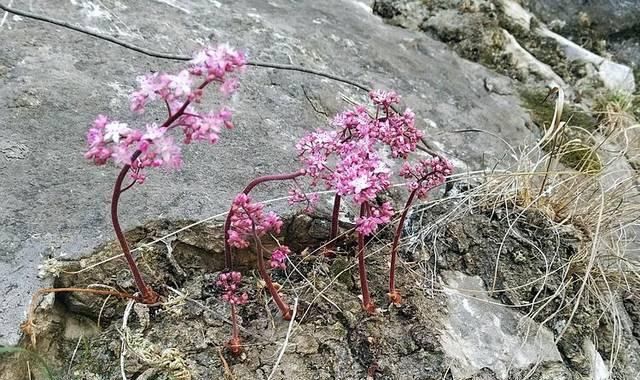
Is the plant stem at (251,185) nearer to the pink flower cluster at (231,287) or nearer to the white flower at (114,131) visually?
the pink flower cluster at (231,287)

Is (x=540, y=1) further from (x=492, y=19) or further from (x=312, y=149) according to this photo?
(x=312, y=149)

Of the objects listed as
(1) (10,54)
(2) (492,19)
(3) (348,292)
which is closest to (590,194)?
(3) (348,292)

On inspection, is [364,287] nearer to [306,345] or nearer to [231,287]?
[306,345]

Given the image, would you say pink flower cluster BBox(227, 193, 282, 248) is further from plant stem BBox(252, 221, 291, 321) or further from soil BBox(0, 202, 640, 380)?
soil BBox(0, 202, 640, 380)

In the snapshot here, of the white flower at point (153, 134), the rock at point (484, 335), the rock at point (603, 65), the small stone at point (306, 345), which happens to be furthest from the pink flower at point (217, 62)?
the rock at point (603, 65)

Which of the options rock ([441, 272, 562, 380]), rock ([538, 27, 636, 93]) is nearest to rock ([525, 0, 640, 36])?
rock ([538, 27, 636, 93])
